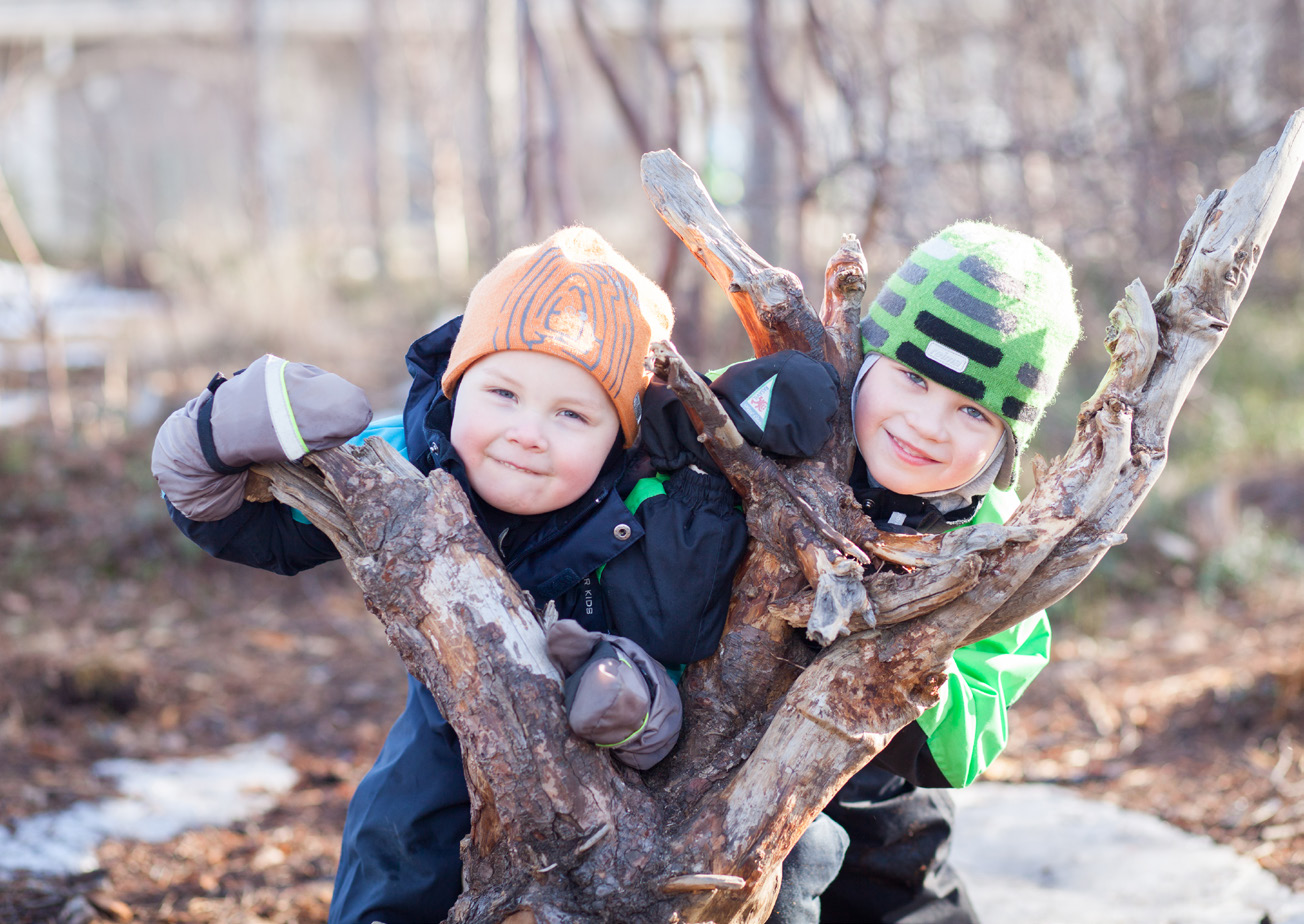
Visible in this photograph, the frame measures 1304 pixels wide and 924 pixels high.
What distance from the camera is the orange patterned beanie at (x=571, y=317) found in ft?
6.32

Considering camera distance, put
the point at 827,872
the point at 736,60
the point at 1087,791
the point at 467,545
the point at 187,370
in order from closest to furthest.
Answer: the point at 467,545 → the point at 827,872 → the point at 1087,791 → the point at 187,370 → the point at 736,60

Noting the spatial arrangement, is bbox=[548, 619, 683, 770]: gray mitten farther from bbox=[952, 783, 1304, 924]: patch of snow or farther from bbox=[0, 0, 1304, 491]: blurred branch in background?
bbox=[0, 0, 1304, 491]: blurred branch in background

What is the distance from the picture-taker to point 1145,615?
17.3ft

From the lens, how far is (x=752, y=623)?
1.93 meters

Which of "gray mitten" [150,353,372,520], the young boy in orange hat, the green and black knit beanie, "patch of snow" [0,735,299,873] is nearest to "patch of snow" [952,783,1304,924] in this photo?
the green and black knit beanie

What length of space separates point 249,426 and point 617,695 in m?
0.76

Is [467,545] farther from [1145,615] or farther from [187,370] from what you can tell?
[187,370]

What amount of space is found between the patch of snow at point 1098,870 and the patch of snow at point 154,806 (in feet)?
7.34

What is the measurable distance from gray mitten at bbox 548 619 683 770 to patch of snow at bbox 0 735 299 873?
6.28 feet

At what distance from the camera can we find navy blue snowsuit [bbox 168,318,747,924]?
1.93 meters

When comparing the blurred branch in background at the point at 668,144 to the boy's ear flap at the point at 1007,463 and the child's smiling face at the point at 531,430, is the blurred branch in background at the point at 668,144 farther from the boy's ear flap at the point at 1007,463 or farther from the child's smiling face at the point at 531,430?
the child's smiling face at the point at 531,430

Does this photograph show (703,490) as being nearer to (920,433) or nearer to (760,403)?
(760,403)

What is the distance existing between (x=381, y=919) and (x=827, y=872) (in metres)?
0.86

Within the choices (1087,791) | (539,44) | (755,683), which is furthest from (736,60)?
(755,683)
